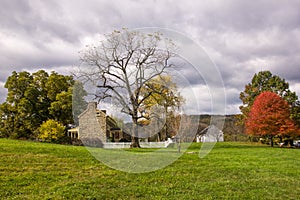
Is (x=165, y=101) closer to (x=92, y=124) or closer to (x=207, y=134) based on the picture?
(x=92, y=124)

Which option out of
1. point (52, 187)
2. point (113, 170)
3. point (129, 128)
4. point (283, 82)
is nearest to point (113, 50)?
point (129, 128)

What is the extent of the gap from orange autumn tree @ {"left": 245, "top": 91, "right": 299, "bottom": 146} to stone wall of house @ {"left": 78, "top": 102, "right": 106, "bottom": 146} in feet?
86.0

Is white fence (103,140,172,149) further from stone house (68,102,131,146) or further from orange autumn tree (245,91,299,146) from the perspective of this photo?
orange autumn tree (245,91,299,146)

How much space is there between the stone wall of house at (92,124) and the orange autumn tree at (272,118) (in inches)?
1032

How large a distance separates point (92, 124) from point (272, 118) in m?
27.9

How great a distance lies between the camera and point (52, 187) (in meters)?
9.49

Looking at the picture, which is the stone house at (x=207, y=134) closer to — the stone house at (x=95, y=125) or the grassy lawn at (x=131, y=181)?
the grassy lawn at (x=131, y=181)

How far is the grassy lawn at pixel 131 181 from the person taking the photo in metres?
9.28

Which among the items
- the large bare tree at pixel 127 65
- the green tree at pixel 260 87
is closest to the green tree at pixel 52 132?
the large bare tree at pixel 127 65

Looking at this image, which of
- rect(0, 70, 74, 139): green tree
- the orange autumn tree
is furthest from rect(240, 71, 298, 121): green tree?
rect(0, 70, 74, 139): green tree

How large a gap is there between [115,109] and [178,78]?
115 inches

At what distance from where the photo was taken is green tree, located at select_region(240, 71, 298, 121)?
49.4 metres

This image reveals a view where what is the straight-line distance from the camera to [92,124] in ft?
40.0

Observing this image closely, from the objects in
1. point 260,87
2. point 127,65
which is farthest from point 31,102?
point 260,87
